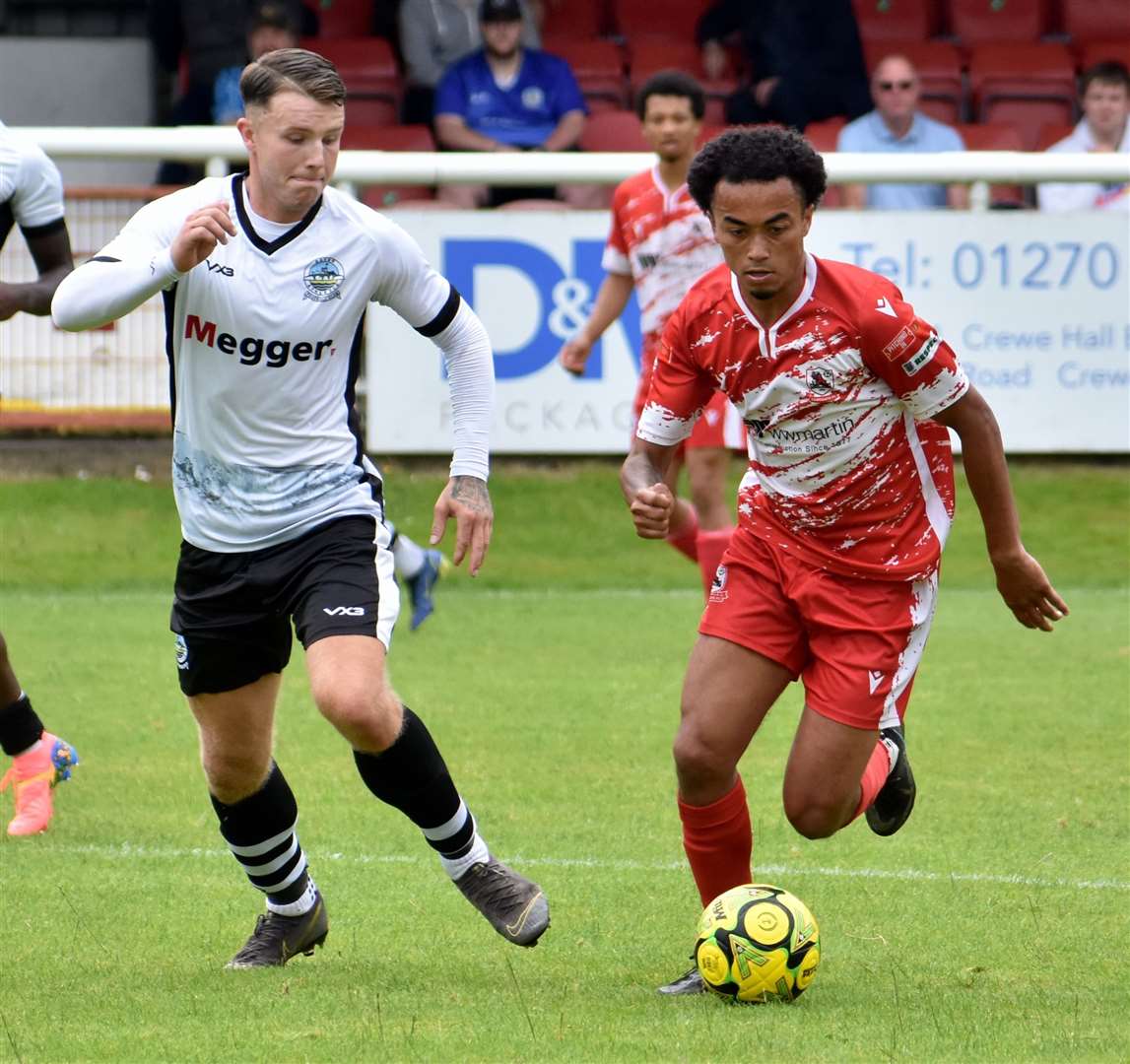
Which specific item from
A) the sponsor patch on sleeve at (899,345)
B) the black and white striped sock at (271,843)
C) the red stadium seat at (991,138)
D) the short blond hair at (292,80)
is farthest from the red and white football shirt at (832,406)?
the red stadium seat at (991,138)

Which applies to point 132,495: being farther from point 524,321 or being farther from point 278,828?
point 278,828

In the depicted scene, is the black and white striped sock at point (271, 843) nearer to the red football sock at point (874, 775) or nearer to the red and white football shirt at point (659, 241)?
the red football sock at point (874, 775)

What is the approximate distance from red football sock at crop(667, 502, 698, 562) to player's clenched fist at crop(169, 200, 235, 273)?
504 cm

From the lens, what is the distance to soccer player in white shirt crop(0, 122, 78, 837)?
6.55 m

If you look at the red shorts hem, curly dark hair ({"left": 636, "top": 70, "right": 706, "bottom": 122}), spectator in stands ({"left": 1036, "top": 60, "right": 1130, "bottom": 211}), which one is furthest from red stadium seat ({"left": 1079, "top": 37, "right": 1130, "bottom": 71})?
the red shorts hem

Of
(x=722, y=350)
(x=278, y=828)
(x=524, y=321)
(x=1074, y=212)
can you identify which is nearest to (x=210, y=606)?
(x=278, y=828)

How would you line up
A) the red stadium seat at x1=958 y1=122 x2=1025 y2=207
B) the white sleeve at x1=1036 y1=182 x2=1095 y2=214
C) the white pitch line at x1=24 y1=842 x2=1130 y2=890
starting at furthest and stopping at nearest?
the red stadium seat at x1=958 y1=122 x2=1025 y2=207
the white sleeve at x1=1036 y1=182 x2=1095 y2=214
the white pitch line at x1=24 y1=842 x2=1130 y2=890

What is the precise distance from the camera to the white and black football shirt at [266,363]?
193 inches

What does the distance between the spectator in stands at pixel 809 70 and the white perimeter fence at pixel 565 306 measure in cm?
208

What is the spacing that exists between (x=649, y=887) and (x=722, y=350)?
1724 millimetres

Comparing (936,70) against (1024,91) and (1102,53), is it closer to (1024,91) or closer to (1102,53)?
(1024,91)

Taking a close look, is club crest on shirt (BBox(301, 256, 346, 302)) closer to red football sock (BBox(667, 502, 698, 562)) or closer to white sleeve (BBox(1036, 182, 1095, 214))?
red football sock (BBox(667, 502, 698, 562))

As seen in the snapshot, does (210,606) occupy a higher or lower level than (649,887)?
higher

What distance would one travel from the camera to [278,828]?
511 cm
